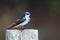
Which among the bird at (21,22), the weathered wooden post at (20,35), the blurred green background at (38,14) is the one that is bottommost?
the weathered wooden post at (20,35)

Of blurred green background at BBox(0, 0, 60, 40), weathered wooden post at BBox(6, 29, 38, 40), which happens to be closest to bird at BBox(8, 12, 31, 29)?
weathered wooden post at BBox(6, 29, 38, 40)

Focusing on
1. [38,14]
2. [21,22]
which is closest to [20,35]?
[21,22]

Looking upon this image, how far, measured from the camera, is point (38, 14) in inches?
151

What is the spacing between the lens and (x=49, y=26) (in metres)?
3.85

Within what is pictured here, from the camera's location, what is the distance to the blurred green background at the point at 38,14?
373 centimetres

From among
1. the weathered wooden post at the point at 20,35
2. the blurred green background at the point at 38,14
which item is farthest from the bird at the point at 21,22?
the blurred green background at the point at 38,14

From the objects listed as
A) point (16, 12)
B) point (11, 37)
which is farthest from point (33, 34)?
point (16, 12)

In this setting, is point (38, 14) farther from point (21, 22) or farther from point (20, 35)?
point (20, 35)

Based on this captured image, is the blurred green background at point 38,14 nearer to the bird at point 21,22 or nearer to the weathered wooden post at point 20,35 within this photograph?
the bird at point 21,22

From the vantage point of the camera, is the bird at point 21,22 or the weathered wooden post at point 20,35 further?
the bird at point 21,22

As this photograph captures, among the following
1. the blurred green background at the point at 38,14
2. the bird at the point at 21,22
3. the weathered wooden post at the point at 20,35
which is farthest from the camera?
the blurred green background at the point at 38,14

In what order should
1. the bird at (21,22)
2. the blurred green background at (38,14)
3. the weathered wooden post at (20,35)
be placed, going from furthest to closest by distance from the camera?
1. the blurred green background at (38,14)
2. the bird at (21,22)
3. the weathered wooden post at (20,35)

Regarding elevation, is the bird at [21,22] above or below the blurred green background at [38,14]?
below

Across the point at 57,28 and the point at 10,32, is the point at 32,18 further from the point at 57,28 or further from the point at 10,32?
the point at 10,32
